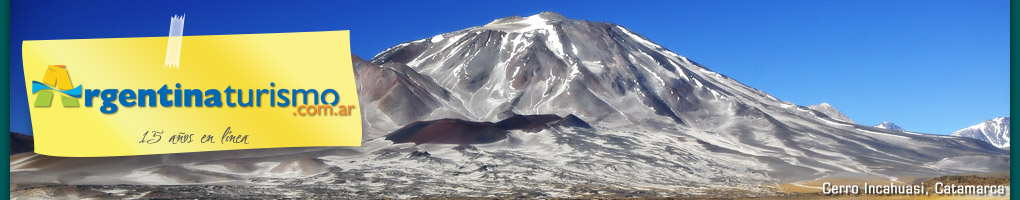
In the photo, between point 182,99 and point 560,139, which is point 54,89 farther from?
point 560,139

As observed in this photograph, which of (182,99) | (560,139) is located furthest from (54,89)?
(560,139)

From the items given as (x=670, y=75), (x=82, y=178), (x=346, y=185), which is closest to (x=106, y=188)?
(x=82, y=178)

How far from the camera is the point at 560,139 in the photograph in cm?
12056

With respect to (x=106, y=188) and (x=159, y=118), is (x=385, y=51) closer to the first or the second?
(x=106, y=188)

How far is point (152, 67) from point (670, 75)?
147245 millimetres

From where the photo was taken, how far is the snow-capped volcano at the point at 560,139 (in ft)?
295

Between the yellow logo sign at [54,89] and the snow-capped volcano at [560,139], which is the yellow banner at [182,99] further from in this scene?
the snow-capped volcano at [560,139]

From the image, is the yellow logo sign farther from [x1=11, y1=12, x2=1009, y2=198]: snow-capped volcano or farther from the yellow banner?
[x1=11, y1=12, x2=1009, y2=198]: snow-capped volcano

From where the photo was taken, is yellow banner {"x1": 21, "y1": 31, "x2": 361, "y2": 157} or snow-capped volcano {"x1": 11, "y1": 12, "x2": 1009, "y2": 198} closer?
yellow banner {"x1": 21, "y1": 31, "x2": 361, "y2": 157}

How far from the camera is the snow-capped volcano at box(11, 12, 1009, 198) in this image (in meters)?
90.1

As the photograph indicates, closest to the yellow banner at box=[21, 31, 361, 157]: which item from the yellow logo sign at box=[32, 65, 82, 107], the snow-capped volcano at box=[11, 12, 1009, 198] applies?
the yellow logo sign at box=[32, 65, 82, 107]

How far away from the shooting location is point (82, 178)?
85500 mm

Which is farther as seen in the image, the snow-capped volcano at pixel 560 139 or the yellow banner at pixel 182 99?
the snow-capped volcano at pixel 560 139

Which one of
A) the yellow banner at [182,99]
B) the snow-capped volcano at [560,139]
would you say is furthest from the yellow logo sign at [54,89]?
the snow-capped volcano at [560,139]
